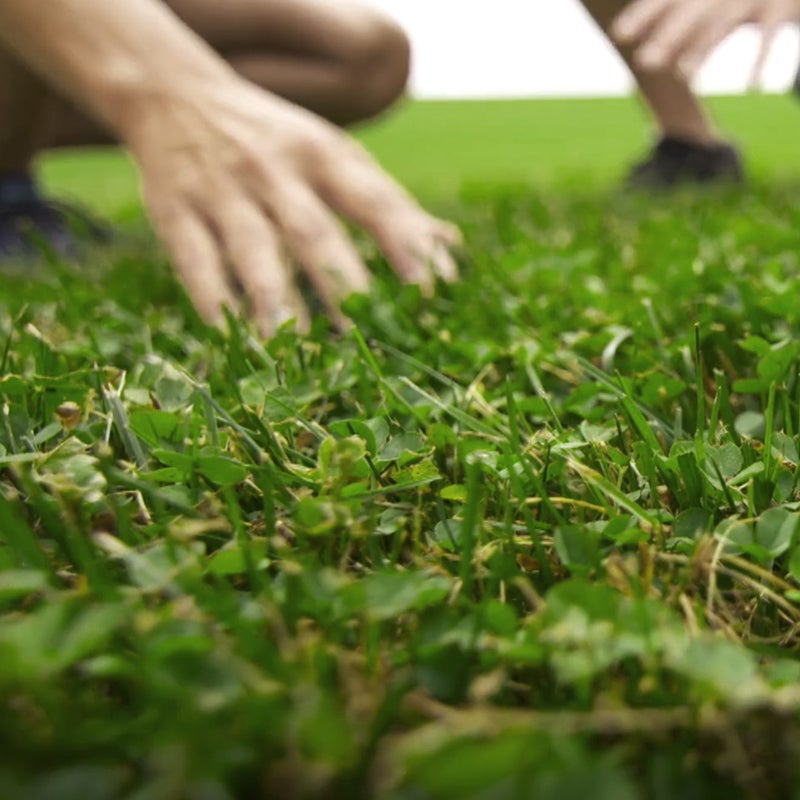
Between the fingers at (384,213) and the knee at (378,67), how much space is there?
6.98 ft

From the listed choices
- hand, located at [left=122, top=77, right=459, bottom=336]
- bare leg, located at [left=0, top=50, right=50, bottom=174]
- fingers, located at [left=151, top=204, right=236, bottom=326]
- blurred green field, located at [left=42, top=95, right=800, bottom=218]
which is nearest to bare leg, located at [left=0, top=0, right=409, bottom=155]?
bare leg, located at [left=0, top=50, right=50, bottom=174]

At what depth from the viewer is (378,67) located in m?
3.87

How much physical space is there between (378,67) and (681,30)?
82.2 inches

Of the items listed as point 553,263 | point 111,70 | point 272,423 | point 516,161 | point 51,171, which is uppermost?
point 111,70

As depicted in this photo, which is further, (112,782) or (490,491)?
(490,491)

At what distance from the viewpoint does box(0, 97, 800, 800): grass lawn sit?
49 cm

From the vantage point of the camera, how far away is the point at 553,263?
1.93 m

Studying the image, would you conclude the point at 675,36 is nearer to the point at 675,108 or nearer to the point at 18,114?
the point at 18,114

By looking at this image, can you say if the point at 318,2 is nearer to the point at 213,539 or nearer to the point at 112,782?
the point at 213,539

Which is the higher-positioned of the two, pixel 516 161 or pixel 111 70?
pixel 111 70

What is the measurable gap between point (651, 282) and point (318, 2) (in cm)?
246

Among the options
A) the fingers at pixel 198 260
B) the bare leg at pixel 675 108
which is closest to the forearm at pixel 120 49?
the fingers at pixel 198 260

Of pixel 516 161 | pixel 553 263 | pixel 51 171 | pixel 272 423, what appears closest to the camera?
pixel 272 423

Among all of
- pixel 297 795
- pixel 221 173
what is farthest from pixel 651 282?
pixel 297 795
